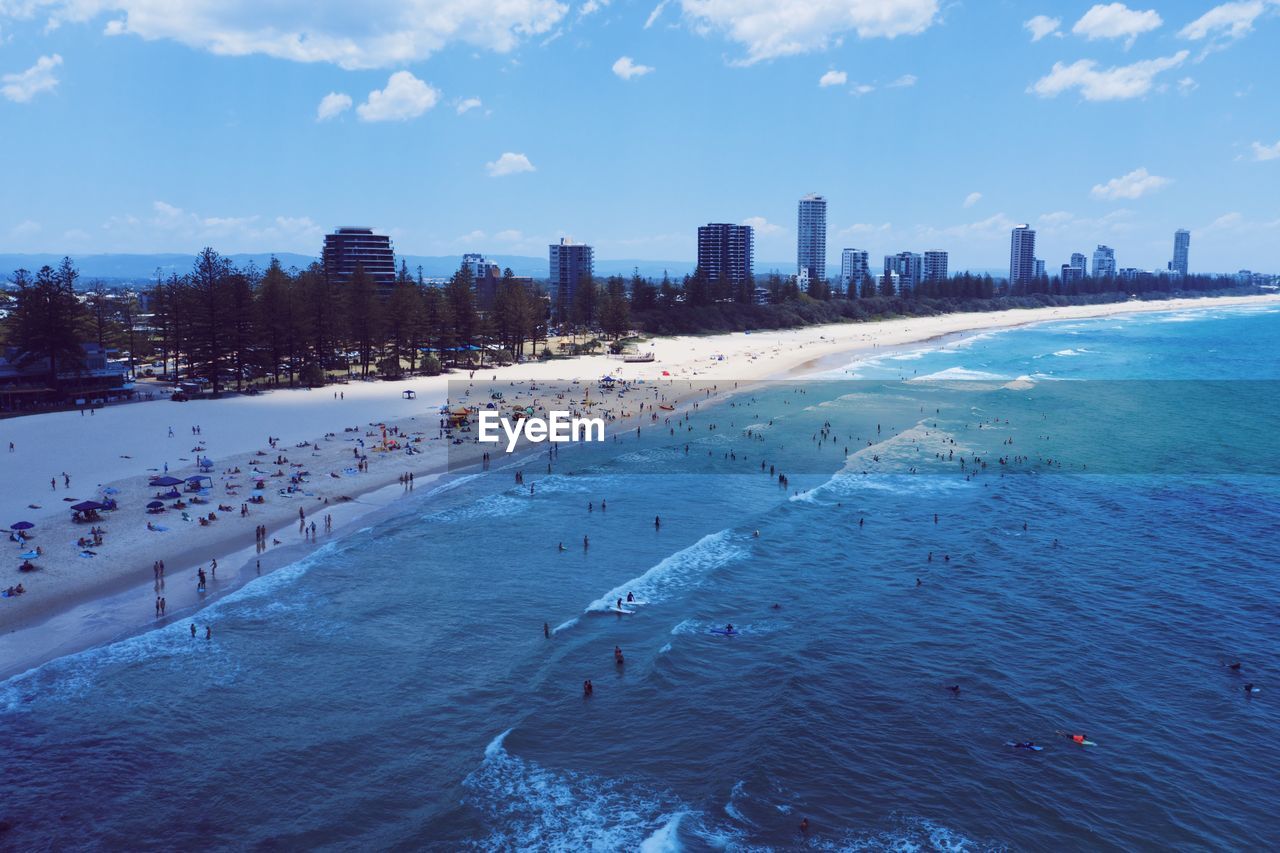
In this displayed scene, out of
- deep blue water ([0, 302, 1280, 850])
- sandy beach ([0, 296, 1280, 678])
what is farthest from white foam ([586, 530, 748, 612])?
sandy beach ([0, 296, 1280, 678])

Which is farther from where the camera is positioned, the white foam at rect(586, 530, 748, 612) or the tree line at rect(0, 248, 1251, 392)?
the tree line at rect(0, 248, 1251, 392)

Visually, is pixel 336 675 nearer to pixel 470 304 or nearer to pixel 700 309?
pixel 470 304

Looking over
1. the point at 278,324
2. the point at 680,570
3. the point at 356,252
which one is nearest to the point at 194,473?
the point at 680,570

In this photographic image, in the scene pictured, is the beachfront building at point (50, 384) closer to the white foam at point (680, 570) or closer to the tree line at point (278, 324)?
the tree line at point (278, 324)

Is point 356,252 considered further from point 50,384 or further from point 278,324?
point 50,384

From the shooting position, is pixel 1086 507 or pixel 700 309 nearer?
pixel 1086 507

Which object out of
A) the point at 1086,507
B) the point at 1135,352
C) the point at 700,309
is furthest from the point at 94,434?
the point at 1135,352

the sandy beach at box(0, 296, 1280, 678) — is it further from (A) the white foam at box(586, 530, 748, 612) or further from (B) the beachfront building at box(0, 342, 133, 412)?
(A) the white foam at box(586, 530, 748, 612)
